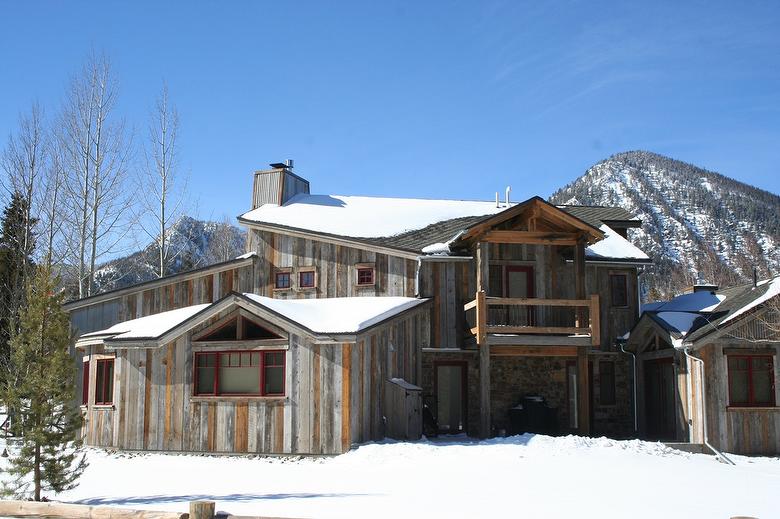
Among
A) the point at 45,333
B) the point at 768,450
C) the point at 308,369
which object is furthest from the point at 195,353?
the point at 768,450

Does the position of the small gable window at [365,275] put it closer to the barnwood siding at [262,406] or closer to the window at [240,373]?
the barnwood siding at [262,406]

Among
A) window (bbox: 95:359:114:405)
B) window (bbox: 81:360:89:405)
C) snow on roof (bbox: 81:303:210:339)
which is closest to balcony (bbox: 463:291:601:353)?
snow on roof (bbox: 81:303:210:339)

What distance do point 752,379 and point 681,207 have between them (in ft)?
411

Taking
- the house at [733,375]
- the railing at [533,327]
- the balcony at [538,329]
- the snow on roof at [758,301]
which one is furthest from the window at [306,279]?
the snow on roof at [758,301]

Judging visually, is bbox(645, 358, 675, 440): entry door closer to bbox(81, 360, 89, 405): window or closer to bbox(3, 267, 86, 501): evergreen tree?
bbox(3, 267, 86, 501): evergreen tree

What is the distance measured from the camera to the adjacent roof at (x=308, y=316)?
60.2ft

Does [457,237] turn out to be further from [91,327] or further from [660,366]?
[91,327]

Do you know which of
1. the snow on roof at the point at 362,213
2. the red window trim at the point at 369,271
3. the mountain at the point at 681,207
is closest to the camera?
the red window trim at the point at 369,271

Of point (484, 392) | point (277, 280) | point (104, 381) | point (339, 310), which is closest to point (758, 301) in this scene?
point (484, 392)

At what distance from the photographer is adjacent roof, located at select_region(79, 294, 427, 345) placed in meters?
18.3

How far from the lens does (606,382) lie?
77.8ft

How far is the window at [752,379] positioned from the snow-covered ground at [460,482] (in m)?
1.72

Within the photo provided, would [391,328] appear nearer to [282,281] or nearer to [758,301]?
[282,281]

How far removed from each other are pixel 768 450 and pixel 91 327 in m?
18.5
